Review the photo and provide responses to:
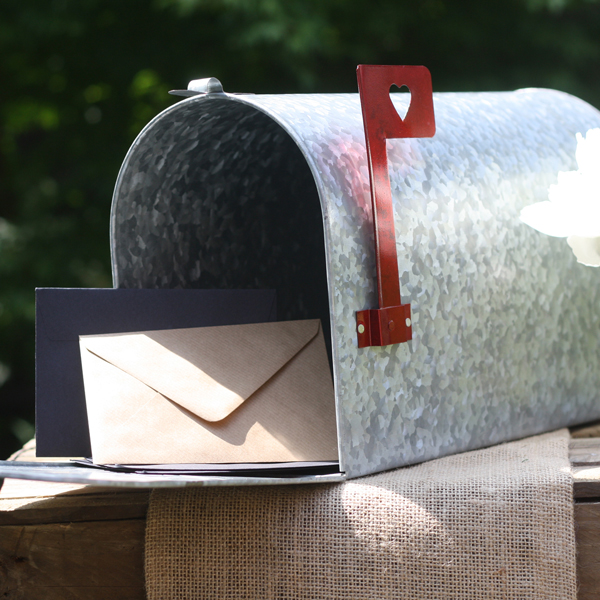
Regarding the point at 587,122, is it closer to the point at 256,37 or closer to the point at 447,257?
the point at 447,257

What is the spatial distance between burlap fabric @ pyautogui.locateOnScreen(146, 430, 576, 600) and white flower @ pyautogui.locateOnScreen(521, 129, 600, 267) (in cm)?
31

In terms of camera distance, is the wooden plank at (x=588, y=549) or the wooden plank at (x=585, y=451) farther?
the wooden plank at (x=585, y=451)

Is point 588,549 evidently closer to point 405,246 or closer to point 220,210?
point 405,246

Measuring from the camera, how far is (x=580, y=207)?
34.8 inches

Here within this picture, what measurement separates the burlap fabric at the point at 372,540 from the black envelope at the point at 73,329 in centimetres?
19

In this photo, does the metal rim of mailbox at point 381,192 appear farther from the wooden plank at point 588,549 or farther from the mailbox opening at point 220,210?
the wooden plank at point 588,549

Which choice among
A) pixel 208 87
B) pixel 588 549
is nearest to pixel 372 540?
pixel 588 549

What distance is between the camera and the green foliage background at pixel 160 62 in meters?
2.72

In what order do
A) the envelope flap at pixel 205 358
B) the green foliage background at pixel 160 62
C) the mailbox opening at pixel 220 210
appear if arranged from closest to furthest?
the envelope flap at pixel 205 358 < the mailbox opening at pixel 220 210 < the green foliage background at pixel 160 62

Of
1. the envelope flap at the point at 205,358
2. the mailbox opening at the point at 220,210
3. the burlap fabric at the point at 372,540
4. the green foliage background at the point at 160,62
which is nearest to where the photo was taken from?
the burlap fabric at the point at 372,540

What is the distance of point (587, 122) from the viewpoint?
128cm

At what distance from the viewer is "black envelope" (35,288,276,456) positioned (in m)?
0.97

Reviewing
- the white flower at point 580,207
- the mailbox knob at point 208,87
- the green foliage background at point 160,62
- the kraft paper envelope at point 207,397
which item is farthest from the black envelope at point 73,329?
the green foliage background at point 160,62

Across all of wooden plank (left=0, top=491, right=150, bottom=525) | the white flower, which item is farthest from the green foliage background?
wooden plank (left=0, top=491, right=150, bottom=525)
